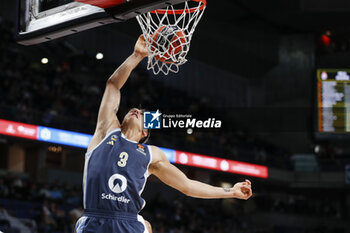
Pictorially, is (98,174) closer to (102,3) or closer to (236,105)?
(102,3)

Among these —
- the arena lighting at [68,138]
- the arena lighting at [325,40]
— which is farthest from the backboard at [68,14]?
the arena lighting at [325,40]

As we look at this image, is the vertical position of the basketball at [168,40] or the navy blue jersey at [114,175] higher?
the basketball at [168,40]

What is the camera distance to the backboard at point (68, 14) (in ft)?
12.7

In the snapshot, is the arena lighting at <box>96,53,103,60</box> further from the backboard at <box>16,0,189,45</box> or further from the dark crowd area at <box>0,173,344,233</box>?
the backboard at <box>16,0,189,45</box>

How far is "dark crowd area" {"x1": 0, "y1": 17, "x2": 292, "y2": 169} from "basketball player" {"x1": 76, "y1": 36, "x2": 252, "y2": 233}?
338 inches

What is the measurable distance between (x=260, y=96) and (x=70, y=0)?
14608 mm

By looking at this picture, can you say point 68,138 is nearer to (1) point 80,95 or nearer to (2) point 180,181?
(1) point 80,95

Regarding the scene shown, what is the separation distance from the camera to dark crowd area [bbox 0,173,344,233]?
11102 mm

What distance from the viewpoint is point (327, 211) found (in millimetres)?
19844

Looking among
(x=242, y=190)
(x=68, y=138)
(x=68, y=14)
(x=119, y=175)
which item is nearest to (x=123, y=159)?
(x=119, y=175)

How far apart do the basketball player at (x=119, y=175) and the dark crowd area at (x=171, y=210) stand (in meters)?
4.43

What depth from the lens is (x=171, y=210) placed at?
1587 centimetres

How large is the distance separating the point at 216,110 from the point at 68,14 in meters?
12.8

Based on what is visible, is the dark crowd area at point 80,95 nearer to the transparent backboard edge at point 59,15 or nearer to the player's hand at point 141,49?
the transparent backboard edge at point 59,15
